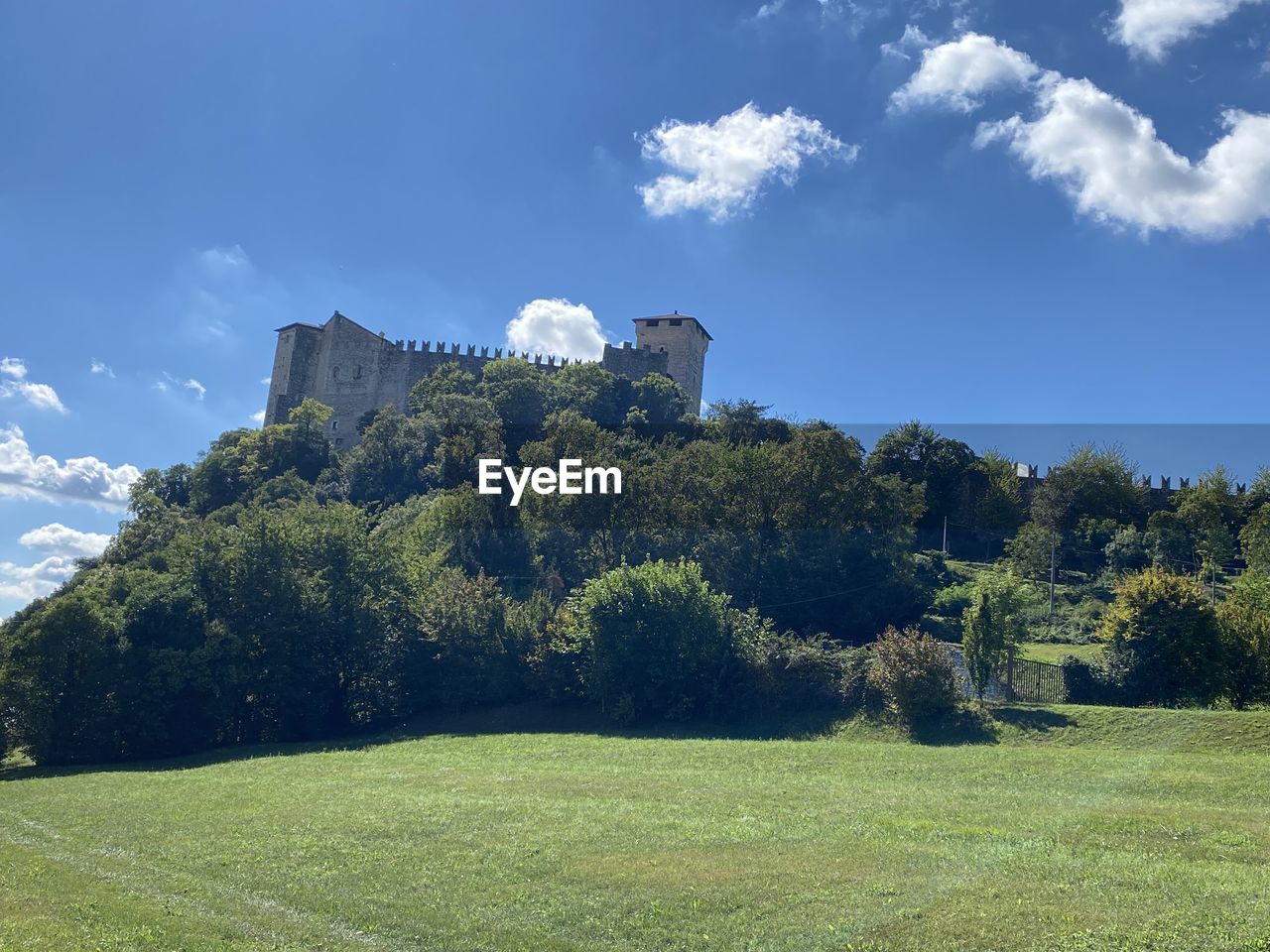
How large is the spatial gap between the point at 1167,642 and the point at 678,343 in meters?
76.3

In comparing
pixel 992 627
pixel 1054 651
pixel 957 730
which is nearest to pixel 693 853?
pixel 957 730

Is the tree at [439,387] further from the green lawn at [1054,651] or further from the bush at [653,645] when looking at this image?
the green lawn at [1054,651]

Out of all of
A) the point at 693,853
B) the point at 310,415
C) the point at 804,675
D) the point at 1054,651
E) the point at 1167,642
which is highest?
the point at 310,415

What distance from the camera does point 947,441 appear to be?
65.0m

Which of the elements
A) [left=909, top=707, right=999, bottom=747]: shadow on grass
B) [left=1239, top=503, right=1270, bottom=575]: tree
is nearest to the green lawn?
[left=909, top=707, right=999, bottom=747]: shadow on grass

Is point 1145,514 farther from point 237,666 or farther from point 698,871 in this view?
point 698,871

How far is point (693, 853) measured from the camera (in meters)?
14.3

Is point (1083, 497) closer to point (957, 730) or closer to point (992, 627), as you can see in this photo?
point (992, 627)

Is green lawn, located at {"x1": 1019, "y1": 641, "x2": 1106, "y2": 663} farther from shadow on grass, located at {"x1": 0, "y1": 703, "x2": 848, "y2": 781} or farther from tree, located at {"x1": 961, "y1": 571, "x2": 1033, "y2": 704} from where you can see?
shadow on grass, located at {"x1": 0, "y1": 703, "x2": 848, "y2": 781}

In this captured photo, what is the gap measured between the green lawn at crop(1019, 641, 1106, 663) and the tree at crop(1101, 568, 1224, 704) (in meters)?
6.10

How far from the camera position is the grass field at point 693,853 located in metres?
A: 11.1

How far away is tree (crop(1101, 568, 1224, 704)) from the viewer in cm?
2864

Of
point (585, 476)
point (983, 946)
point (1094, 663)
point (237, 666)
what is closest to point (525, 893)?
point (983, 946)

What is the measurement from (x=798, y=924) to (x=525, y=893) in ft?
11.6
